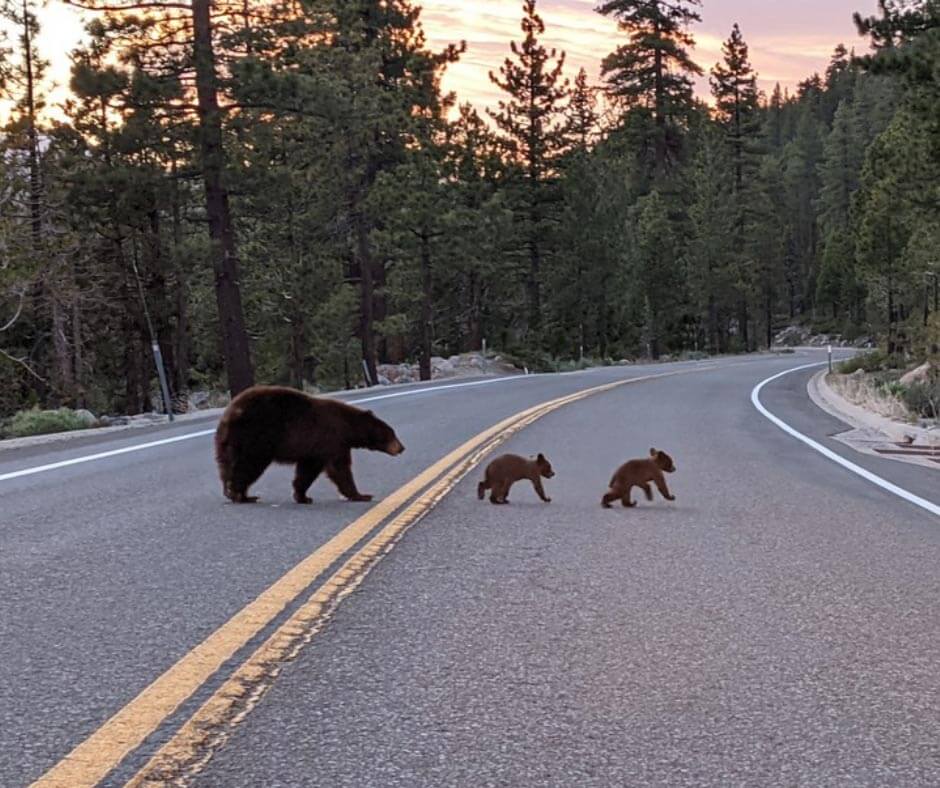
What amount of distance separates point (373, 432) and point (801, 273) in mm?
121256

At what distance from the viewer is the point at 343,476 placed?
7.25m

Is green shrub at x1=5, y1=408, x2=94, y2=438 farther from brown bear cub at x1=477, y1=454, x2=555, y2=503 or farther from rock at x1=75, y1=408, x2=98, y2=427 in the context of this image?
brown bear cub at x1=477, y1=454, x2=555, y2=503

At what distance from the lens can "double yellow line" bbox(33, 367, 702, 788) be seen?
274 centimetres

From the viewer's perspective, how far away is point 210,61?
70.5 ft

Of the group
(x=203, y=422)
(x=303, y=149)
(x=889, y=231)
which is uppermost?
(x=303, y=149)

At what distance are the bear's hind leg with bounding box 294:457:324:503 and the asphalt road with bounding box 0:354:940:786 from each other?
0.28m

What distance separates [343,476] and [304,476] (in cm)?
29

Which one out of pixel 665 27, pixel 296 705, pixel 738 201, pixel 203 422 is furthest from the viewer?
pixel 738 201

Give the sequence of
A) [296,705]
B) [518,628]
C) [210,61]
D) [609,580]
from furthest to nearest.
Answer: [210,61], [609,580], [518,628], [296,705]

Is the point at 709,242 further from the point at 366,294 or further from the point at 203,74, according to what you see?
the point at 203,74

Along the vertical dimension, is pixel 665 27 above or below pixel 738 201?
above

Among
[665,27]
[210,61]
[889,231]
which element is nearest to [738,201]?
[665,27]

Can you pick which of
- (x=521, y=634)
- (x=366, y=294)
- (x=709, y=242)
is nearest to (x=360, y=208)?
(x=366, y=294)

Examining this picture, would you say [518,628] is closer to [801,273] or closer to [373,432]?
[373,432]
